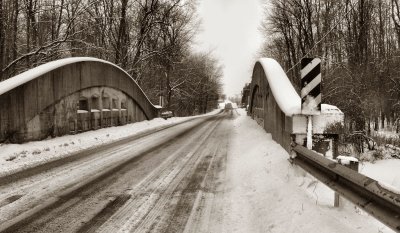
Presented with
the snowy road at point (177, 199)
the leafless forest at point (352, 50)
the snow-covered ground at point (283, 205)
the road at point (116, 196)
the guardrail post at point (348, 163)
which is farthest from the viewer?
the leafless forest at point (352, 50)

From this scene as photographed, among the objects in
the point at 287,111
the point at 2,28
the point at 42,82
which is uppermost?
the point at 2,28

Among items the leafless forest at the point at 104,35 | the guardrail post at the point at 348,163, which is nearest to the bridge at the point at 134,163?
the guardrail post at the point at 348,163

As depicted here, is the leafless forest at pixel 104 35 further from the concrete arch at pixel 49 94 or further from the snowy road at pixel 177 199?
the snowy road at pixel 177 199

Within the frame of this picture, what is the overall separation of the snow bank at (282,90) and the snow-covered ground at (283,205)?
1111 mm

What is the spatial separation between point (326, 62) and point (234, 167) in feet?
86.5

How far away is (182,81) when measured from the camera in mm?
45250

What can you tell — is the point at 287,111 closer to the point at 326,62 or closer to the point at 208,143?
the point at 208,143

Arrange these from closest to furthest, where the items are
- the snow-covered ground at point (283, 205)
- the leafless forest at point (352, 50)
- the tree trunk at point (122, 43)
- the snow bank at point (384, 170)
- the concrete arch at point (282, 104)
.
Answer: the snow-covered ground at point (283, 205), the concrete arch at point (282, 104), the snow bank at point (384, 170), the leafless forest at point (352, 50), the tree trunk at point (122, 43)

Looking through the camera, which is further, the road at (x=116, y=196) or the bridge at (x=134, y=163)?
the road at (x=116, y=196)

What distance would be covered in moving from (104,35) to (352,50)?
22.0 m

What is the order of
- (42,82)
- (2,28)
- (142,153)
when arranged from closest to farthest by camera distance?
1. (142,153)
2. (42,82)
3. (2,28)

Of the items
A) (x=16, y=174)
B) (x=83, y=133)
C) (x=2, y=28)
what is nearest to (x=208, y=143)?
(x=83, y=133)

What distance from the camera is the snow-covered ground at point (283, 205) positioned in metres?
3.88

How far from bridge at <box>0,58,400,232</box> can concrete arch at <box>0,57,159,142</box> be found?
0.10ft
